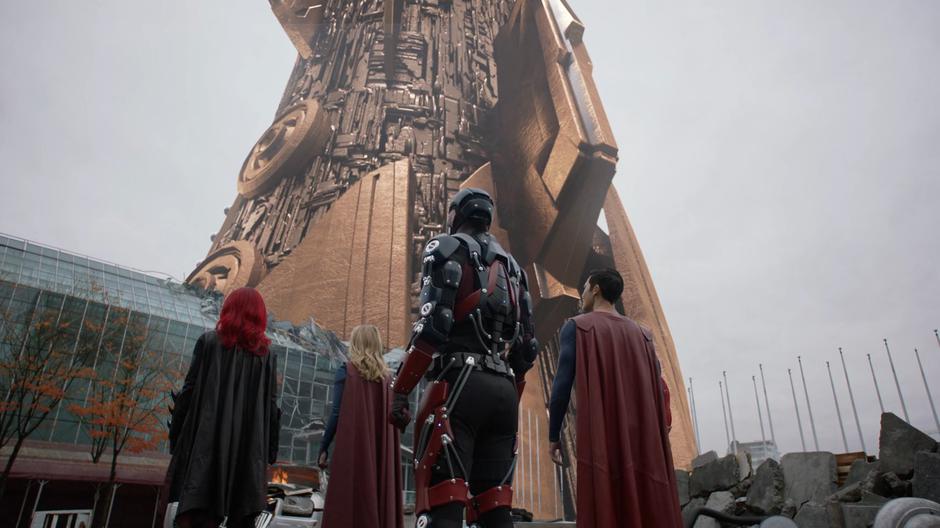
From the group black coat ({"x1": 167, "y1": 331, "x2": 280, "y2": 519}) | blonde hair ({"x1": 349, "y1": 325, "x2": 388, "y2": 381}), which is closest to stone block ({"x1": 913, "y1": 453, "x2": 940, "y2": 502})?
blonde hair ({"x1": 349, "y1": 325, "x2": 388, "y2": 381})

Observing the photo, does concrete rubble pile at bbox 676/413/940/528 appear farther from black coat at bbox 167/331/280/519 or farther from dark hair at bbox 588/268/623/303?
black coat at bbox 167/331/280/519

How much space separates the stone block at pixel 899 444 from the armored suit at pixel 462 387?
7.94 feet

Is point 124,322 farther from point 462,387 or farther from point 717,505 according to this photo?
point 462,387

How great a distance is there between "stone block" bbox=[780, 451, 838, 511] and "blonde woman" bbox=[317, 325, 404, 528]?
8.85 feet

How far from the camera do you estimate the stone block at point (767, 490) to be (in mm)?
4184

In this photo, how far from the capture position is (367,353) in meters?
4.22

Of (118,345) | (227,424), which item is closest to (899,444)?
(227,424)

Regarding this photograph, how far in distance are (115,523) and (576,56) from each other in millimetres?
14934

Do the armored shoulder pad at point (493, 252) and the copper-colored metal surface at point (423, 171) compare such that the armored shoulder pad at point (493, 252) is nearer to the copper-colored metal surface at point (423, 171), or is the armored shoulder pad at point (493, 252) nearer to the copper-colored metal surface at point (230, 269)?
the copper-colored metal surface at point (423, 171)

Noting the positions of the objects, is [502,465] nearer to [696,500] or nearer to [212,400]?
[212,400]

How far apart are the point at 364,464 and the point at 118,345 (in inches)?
563

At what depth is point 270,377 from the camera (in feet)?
10.0

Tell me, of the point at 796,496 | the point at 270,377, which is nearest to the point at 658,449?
the point at 270,377

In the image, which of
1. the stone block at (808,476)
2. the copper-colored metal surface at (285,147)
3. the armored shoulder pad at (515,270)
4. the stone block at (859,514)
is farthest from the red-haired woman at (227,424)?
the copper-colored metal surface at (285,147)
